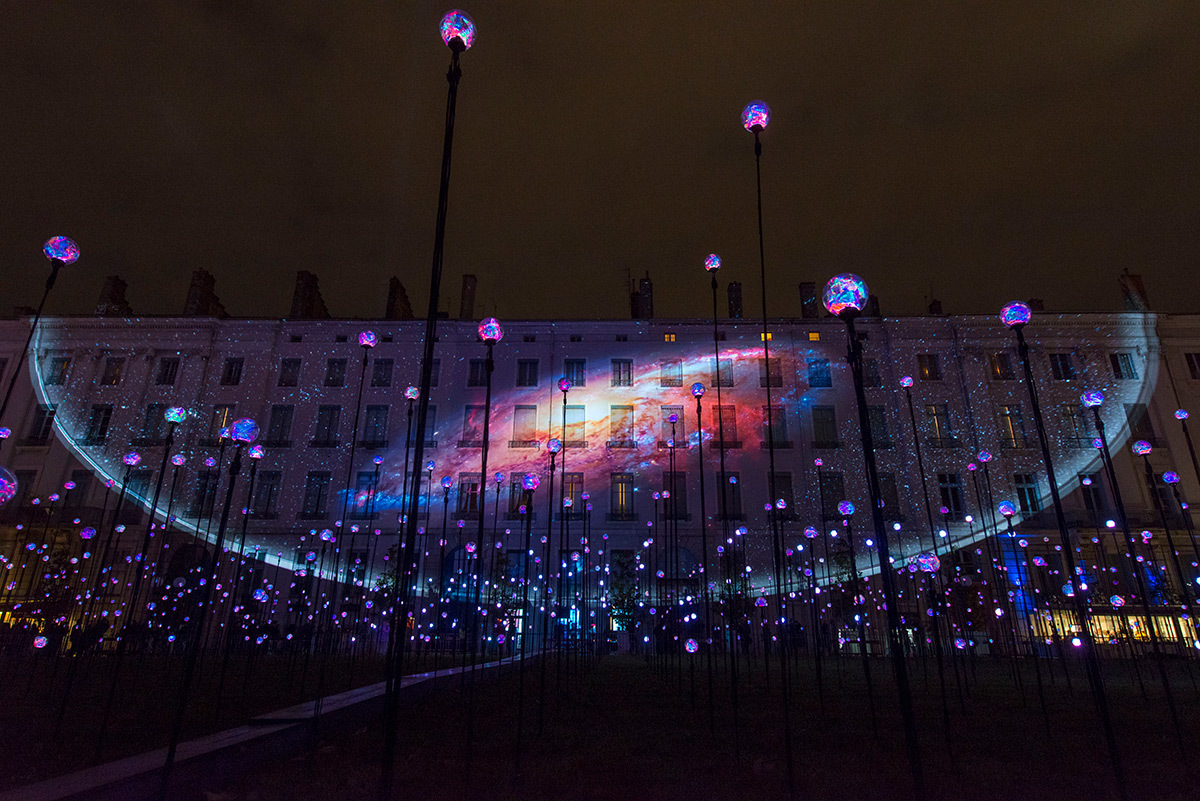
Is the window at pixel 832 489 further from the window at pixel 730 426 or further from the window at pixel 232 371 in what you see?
the window at pixel 232 371

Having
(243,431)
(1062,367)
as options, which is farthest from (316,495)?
(1062,367)

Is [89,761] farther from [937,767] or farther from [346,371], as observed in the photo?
[346,371]

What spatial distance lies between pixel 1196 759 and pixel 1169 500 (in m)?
28.1

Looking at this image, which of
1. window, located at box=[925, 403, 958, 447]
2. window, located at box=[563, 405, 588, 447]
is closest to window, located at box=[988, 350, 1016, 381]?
window, located at box=[925, 403, 958, 447]

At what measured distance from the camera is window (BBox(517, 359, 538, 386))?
3002 centimetres

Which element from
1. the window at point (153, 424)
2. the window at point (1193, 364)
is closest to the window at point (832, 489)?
the window at point (1193, 364)

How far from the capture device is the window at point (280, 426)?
29109 millimetres

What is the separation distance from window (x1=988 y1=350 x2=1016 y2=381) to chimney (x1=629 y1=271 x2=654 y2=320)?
666 inches

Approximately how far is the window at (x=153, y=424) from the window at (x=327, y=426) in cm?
706

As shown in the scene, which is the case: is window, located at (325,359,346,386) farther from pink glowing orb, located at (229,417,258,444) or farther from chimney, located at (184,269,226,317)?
pink glowing orb, located at (229,417,258,444)

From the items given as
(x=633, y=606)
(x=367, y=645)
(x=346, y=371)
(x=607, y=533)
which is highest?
(x=346, y=371)

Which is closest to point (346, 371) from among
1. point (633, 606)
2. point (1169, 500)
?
point (633, 606)

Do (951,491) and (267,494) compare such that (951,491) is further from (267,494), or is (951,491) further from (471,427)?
(267,494)

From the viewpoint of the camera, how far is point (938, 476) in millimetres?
27828
